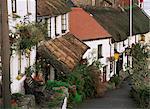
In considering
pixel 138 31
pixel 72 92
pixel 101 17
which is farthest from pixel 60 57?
pixel 138 31

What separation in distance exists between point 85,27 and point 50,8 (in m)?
9.08

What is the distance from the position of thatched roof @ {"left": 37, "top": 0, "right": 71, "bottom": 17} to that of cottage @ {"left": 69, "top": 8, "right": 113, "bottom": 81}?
490 centimetres

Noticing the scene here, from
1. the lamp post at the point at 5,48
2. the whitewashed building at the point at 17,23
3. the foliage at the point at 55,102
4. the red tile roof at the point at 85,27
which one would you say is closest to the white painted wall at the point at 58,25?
the red tile roof at the point at 85,27

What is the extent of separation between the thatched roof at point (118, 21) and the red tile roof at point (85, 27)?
112 centimetres

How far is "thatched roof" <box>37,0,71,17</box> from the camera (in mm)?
18672

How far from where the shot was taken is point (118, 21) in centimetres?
3384

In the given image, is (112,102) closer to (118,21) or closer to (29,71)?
(29,71)

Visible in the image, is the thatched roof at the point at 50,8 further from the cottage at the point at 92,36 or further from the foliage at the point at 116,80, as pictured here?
the foliage at the point at 116,80

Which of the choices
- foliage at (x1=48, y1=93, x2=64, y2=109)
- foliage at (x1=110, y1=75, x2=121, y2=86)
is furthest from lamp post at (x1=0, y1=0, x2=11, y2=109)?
foliage at (x1=110, y1=75, x2=121, y2=86)

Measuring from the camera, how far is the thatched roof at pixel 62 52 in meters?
18.1

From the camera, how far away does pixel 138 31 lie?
36562 mm

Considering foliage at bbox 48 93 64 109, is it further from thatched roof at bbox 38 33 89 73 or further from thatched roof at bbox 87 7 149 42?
thatched roof at bbox 87 7 149 42

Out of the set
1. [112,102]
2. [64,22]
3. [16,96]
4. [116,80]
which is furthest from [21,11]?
[116,80]

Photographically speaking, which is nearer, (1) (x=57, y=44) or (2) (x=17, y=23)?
(2) (x=17, y=23)
